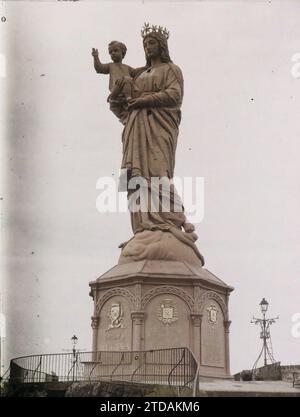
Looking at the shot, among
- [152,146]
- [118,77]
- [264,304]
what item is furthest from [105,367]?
[118,77]

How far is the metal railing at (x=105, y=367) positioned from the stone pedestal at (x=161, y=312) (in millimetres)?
472

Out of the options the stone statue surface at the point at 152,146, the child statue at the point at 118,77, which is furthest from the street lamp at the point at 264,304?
the child statue at the point at 118,77

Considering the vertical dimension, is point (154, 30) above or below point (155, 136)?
above

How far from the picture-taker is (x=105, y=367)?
661 inches

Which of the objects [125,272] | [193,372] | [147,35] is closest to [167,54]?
[147,35]

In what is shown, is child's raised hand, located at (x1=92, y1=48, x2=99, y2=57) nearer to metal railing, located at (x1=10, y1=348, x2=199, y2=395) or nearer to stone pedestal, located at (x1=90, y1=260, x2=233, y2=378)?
stone pedestal, located at (x1=90, y1=260, x2=233, y2=378)

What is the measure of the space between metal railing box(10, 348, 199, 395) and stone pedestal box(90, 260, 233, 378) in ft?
1.55

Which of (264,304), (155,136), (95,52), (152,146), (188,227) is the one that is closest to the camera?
(188,227)

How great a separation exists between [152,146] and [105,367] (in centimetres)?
685

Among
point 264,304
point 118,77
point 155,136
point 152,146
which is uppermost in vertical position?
point 118,77

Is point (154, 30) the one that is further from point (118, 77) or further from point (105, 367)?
point (105, 367)

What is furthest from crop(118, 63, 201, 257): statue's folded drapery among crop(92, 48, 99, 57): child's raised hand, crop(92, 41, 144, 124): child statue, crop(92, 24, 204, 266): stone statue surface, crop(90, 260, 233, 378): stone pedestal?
crop(92, 48, 99, 57): child's raised hand

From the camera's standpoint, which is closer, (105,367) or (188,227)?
(105,367)
